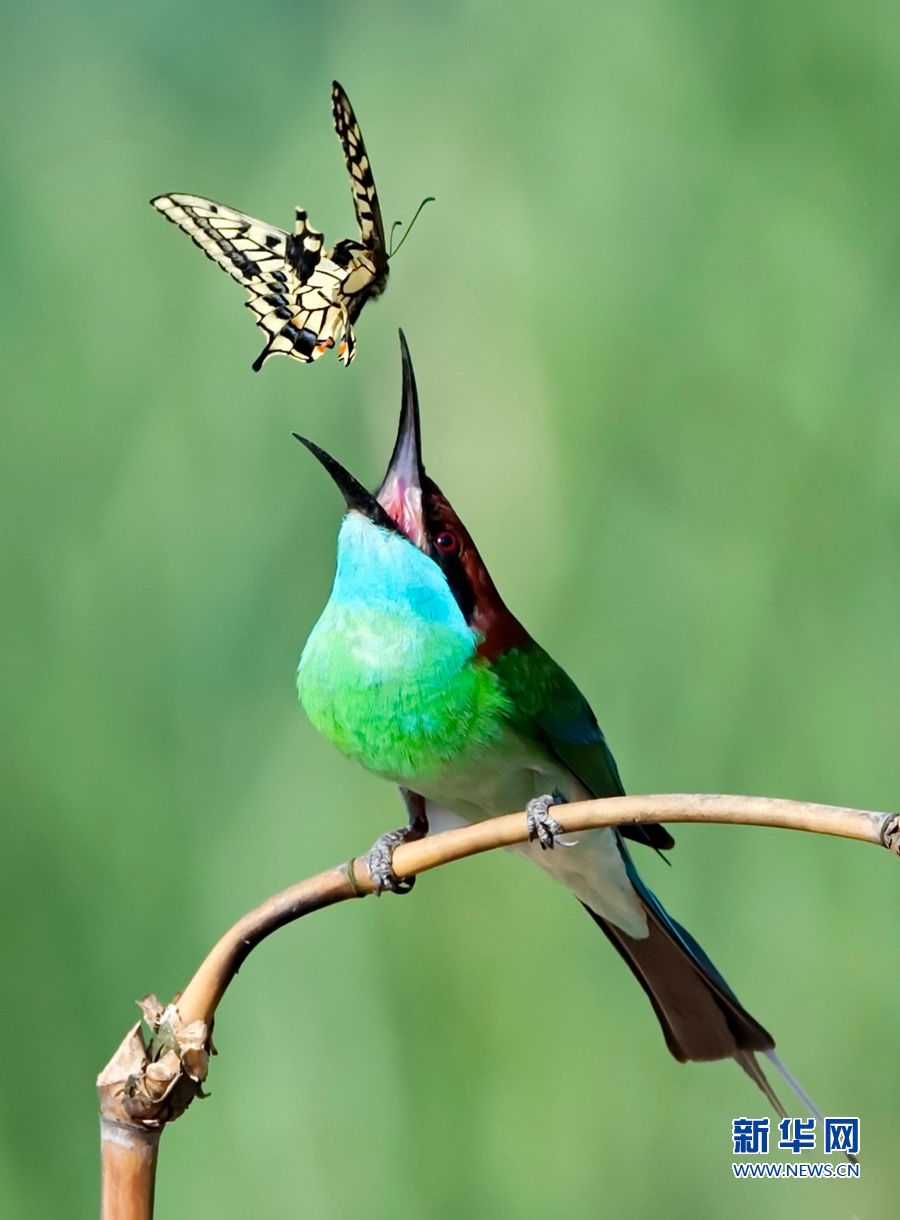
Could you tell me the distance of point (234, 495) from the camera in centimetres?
164

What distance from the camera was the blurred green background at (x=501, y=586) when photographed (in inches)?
61.0

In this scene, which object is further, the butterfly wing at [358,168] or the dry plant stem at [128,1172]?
the butterfly wing at [358,168]

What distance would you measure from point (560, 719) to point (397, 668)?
0.45ft

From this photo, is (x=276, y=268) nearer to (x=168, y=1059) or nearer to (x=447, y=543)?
(x=447, y=543)

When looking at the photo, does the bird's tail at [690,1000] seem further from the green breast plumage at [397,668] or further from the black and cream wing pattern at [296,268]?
the black and cream wing pattern at [296,268]

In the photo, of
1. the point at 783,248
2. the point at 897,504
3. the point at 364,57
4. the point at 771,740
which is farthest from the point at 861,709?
the point at 364,57

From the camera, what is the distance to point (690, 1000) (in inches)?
42.5

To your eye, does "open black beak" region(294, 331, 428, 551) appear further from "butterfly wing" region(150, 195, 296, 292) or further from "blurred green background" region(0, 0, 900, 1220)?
"blurred green background" region(0, 0, 900, 1220)

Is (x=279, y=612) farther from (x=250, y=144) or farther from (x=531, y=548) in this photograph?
(x=250, y=144)

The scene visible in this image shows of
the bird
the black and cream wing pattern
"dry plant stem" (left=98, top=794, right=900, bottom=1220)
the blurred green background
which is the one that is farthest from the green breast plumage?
the blurred green background

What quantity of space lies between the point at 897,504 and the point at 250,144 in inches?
33.1

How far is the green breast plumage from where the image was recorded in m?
0.92

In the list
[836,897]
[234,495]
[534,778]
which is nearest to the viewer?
[534,778]

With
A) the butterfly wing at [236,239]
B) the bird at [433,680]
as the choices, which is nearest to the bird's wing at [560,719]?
the bird at [433,680]
